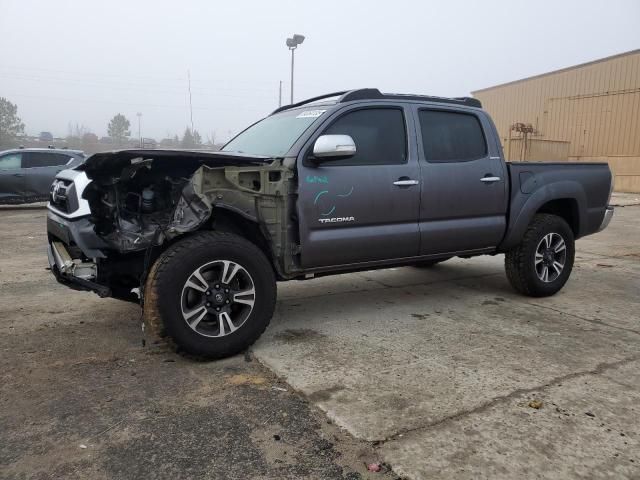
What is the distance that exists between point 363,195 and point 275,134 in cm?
101

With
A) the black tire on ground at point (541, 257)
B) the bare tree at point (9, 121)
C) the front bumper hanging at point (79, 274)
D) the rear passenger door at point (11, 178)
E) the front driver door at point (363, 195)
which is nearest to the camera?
the front bumper hanging at point (79, 274)

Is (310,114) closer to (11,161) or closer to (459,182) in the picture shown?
(459,182)

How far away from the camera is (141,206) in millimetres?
3742

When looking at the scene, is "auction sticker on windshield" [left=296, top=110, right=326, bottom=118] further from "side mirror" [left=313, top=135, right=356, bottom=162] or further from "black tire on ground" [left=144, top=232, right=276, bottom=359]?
"black tire on ground" [left=144, top=232, right=276, bottom=359]

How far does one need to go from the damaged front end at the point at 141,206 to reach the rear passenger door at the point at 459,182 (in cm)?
137

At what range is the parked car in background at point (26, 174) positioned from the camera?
1295 cm

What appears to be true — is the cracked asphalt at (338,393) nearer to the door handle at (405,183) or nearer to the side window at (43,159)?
the door handle at (405,183)

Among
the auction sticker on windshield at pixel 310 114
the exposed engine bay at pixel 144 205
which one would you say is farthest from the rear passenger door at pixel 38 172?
Result: the auction sticker on windshield at pixel 310 114

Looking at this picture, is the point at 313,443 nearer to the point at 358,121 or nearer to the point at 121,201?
the point at 121,201

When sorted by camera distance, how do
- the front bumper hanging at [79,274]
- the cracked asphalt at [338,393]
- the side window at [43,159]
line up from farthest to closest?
the side window at [43,159], the front bumper hanging at [79,274], the cracked asphalt at [338,393]

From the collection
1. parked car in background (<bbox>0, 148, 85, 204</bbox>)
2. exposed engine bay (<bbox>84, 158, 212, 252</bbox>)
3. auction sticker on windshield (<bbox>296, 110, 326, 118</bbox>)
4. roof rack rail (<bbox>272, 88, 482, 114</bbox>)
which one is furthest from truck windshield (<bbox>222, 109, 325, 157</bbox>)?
parked car in background (<bbox>0, 148, 85, 204</bbox>)

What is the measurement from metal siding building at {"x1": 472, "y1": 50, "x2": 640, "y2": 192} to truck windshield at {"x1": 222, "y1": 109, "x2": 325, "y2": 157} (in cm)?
2054

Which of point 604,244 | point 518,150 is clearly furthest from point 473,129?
point 518,150

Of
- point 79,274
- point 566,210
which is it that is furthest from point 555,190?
point 79,274
